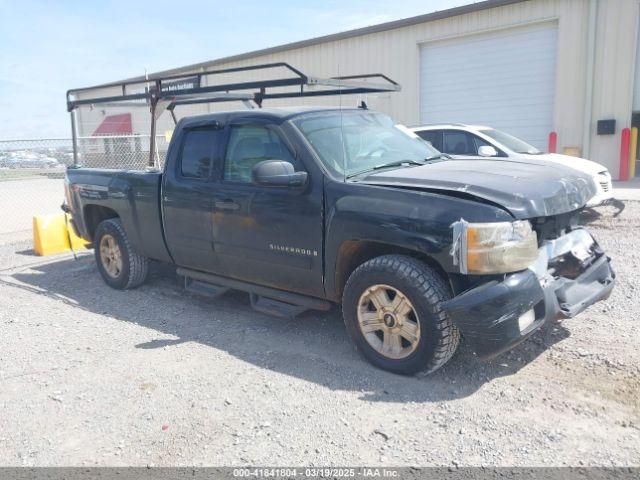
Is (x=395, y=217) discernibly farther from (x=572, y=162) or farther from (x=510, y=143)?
(x=510, y=143)

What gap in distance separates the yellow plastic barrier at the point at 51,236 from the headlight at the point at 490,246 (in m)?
6.81

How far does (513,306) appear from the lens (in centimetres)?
346

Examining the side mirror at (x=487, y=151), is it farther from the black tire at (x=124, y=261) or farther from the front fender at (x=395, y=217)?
the black tire at (x=124, y=261)

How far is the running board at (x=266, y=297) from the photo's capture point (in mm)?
4586

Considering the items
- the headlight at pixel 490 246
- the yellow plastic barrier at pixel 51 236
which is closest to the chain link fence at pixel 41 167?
the yellow plastic barrier at pixel 51 236

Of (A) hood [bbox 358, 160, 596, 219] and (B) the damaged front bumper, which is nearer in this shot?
(B) the damaged front bumper

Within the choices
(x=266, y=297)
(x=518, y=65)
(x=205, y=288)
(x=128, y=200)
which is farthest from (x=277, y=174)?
(x=518, y=65)

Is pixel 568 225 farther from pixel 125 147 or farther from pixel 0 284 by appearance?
pixel 125 147

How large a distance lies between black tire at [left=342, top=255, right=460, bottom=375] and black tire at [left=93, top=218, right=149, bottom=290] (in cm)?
323

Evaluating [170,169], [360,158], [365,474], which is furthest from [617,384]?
[170,169]

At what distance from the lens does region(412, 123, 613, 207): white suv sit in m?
8.98

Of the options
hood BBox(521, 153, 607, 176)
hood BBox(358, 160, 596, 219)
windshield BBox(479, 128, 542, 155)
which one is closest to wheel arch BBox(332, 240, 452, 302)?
hood BBox(358, 160, 596, 219)

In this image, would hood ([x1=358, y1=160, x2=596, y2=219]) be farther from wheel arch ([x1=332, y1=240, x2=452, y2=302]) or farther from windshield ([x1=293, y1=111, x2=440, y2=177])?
wheel arch ([x1=332, y1=240, x2=452, y2=302])

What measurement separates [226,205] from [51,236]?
5153 mm
